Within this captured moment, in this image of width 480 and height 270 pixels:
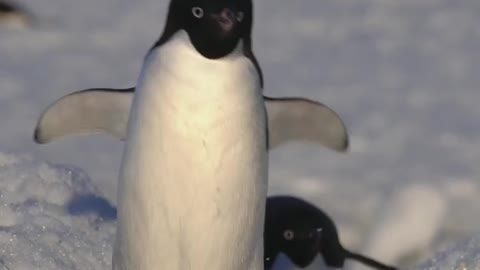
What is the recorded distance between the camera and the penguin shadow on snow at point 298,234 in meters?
2.87

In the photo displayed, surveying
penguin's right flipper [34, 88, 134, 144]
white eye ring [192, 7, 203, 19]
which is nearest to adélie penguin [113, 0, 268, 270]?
white eye ring [192, 7, 203, 19]

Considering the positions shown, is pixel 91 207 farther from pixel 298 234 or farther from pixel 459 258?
pixel 459 258

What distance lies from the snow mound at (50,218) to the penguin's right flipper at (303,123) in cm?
54

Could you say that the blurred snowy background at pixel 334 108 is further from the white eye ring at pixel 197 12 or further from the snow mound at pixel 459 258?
the white eye ring at pixel 197 12

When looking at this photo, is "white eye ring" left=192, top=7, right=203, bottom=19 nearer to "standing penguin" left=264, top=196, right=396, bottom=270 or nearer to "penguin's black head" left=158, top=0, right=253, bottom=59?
"penguin's black head" left=158, top=0, right=253, bottom=59

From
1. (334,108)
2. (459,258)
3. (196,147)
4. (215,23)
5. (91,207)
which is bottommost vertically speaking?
(334,108)

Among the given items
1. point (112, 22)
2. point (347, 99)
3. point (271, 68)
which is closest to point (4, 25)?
point (112, 22)

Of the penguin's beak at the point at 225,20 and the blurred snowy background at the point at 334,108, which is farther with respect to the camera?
the blurred snowy background at the point at 334,108

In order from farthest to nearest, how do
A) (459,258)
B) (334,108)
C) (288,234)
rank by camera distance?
(334,108) < (288,234) < (459,258)

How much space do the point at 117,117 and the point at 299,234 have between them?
2.04ft

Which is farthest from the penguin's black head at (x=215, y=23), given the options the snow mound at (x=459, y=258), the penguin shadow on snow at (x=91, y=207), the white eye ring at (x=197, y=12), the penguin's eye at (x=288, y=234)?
the penguin shadow on snow at (x=91, y=207)

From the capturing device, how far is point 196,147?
2.16 meters

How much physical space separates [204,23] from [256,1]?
3.39m

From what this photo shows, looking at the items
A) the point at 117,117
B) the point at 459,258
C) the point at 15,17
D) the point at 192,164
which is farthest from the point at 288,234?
the point at 15,17
